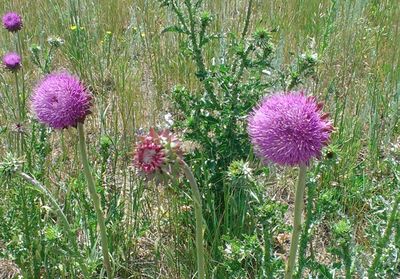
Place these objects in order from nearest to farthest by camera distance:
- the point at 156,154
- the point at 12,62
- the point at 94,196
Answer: the point at 156,154
the point at 94,196
the point at 12,62

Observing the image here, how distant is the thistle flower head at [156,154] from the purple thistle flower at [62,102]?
46 centimetres

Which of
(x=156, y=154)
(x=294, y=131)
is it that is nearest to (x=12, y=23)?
(x=156, y=154)

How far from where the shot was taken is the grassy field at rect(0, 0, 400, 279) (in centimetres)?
183

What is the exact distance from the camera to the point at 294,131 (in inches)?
53.9

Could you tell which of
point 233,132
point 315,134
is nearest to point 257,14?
point 233,132

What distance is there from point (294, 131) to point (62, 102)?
2.50 ft

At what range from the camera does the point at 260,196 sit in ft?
5.62

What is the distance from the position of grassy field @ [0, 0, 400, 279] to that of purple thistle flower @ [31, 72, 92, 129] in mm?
294

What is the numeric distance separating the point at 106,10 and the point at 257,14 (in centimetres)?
123

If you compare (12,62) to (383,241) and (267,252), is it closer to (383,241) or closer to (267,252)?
(267,252)

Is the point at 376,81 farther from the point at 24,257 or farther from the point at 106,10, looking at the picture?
the point at 106,10

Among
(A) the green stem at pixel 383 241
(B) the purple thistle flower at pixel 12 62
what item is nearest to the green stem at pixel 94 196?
(A) the green stem at pixel 383 241

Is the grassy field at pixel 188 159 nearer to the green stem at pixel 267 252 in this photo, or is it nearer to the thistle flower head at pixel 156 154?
the green stem at pixel 267 252

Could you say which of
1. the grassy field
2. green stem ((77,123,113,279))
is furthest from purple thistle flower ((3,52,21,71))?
green stem ((77,123,113,279))
